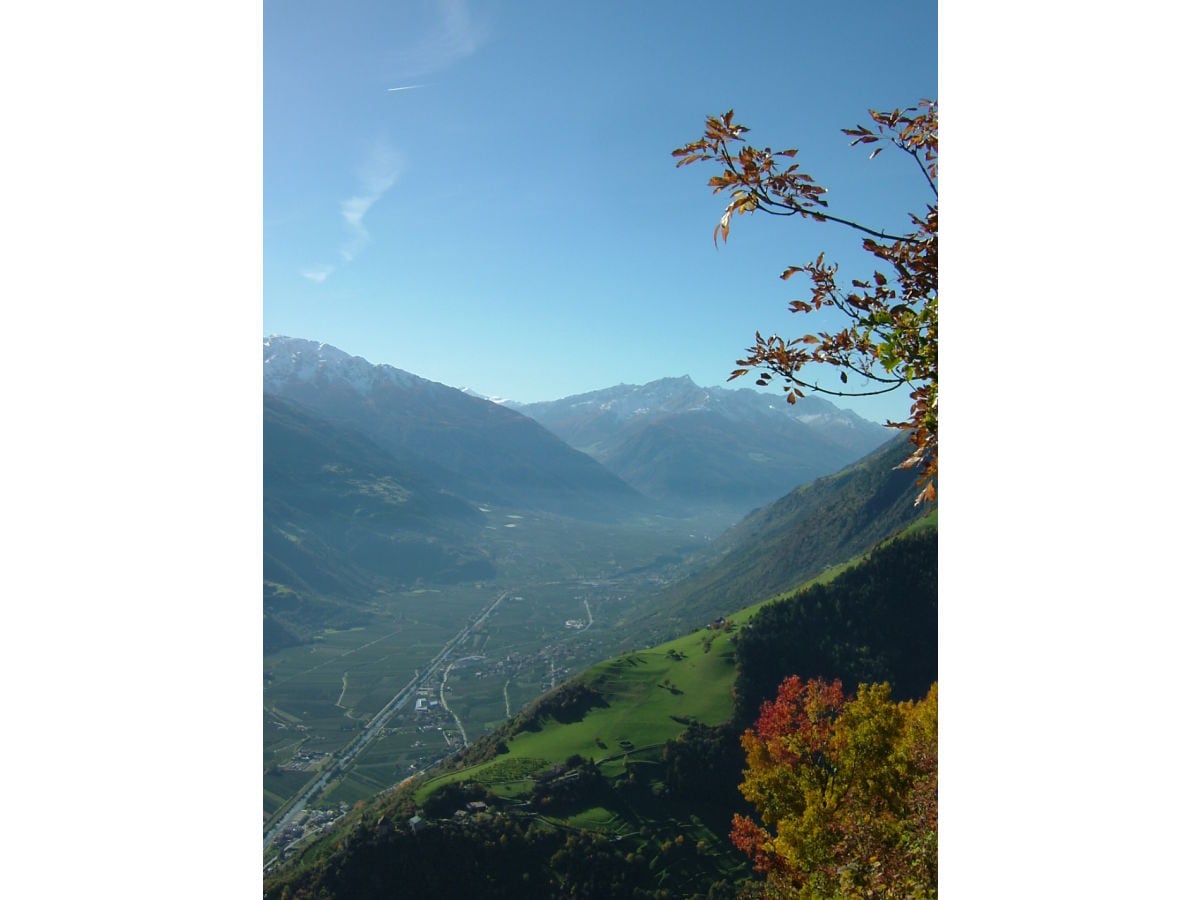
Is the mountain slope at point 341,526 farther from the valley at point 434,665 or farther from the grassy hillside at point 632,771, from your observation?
the grassy hillside at point 632,771

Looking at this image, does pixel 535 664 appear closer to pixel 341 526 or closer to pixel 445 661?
pixel 445 661

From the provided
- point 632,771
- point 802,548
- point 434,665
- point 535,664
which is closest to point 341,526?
point 434,665

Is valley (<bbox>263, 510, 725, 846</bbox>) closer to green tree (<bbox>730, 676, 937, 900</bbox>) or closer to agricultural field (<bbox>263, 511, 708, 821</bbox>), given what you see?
agricultural field (<bbox>263, 511, 708, 821</bbox>)

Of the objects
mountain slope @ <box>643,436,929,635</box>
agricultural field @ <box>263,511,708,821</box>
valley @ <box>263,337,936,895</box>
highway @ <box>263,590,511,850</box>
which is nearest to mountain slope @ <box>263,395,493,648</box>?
valley @ <box>263,337,936,895</box>

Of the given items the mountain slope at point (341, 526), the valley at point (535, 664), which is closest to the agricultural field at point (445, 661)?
the valley at point (535, 664)
